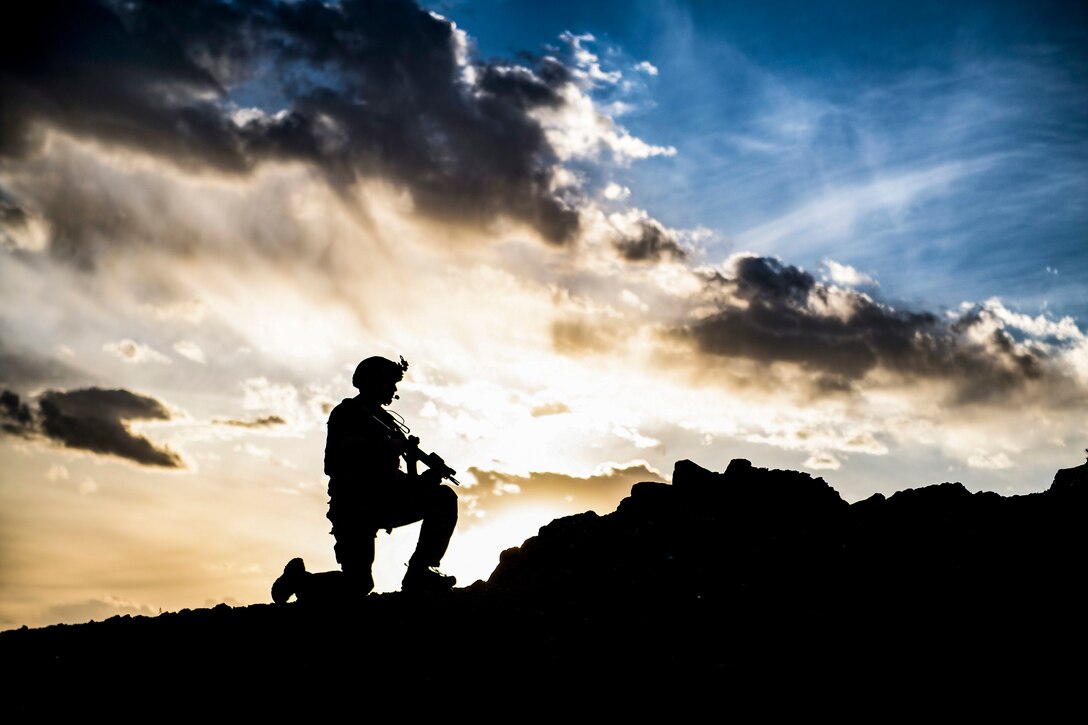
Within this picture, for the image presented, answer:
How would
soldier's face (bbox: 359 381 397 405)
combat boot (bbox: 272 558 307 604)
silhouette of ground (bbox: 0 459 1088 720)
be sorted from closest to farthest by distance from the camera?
1. silhouette of ground (bbox: 0 459 1088 720)
2. combat boot (bbox: 272 558 307 604)
3. soldier's face (bbox: 359 381 397 405)

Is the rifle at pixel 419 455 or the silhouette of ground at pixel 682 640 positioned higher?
the rifle at pixel 419 455

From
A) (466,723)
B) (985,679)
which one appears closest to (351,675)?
(466,723)

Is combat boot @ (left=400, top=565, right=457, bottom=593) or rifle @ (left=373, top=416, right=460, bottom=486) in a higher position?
rifle @ (left=373, top=416, right=460, bottom=486)

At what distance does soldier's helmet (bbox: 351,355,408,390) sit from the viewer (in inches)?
498

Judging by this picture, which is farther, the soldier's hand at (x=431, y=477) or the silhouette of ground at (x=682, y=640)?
the soldier's hand at (x=431, y=477)

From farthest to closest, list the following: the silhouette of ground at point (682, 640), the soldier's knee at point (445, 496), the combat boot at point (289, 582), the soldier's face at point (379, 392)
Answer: the soldier's face at point (379, 392), the soldier's knee at point (445, 496), the combat boot at point (289, 582), the silhouette of ground at point (682, 640)

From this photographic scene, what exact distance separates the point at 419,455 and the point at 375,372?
62.3 inches

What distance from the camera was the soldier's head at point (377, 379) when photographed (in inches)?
497

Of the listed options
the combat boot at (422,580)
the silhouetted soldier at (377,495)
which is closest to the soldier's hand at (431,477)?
the silhouetted soldier at (377,495)

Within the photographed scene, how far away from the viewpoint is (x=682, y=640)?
9.73m

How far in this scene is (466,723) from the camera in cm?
743

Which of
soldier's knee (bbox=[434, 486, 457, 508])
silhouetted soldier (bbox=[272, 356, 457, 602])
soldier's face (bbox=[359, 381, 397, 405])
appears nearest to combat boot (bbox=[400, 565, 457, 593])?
silhouetted soldier (bbox=[272, 356, 457, 602])

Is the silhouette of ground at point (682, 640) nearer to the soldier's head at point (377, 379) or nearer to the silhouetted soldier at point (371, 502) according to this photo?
A: the silhouetted soldier at point (371, 502)

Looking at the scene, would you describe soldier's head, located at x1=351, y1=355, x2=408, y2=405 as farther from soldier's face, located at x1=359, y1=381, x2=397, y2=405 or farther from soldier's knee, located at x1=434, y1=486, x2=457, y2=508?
soldier's knee, located at x1=434, y1=486, x2=457, y2=508
